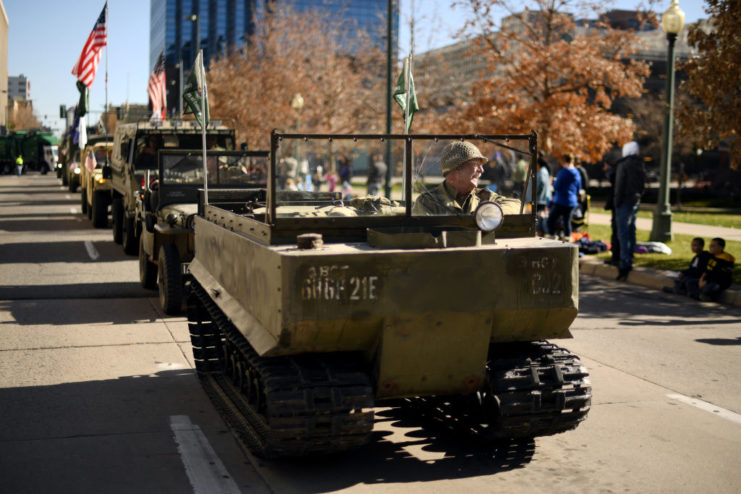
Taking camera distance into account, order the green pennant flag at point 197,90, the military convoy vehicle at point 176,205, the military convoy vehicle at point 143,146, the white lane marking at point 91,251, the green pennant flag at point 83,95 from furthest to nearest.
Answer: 1. the green pennant flag at point 83,95
2. the white lane marking at point 91,251
3. the military convoy vehicle at point 143,146
4. the military convoy vehicle at point 176,205
5. the green pennant flag at point 197,90

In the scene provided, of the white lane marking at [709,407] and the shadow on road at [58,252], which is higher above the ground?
the shadow on road at [58,252]

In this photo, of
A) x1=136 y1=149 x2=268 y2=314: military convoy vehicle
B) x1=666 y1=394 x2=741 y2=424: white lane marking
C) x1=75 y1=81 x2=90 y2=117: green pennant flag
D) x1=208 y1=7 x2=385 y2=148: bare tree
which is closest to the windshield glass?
x1=666 y1=394 x2=741 y2=424: white lane marking

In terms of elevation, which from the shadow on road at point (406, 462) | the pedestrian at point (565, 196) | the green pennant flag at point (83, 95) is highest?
the green pennant flag at point (83, 95)

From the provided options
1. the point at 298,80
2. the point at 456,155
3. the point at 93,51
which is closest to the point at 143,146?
the point at 93,51

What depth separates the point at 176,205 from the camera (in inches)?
494

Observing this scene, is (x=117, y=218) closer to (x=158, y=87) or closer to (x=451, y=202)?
(x=158, y=87)

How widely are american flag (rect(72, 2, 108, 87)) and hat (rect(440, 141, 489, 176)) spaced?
1853cm

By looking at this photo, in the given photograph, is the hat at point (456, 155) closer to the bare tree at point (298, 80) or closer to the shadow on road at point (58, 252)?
the shadow on road at point (58, 252)

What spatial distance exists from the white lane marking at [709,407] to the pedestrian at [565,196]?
28.2ft

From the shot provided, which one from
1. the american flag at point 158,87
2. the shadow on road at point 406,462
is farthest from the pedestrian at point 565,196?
the american flag at point 158,87

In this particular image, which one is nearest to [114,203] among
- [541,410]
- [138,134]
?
[138,134]

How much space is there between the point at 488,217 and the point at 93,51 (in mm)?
20111

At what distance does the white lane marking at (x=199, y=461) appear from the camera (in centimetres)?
532

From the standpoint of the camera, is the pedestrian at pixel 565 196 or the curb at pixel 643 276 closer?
the curb at pixel 643 276
